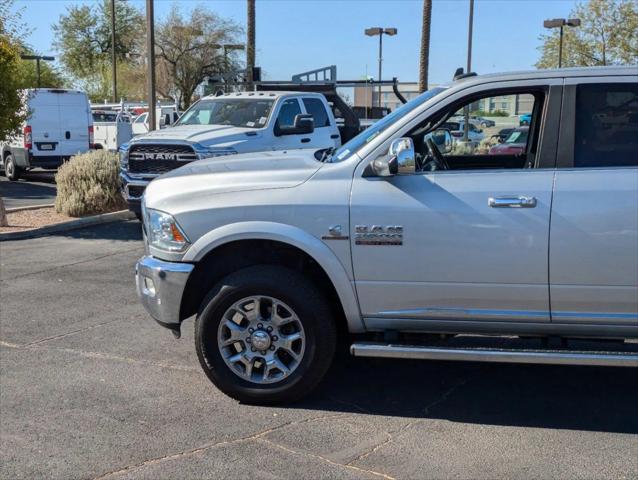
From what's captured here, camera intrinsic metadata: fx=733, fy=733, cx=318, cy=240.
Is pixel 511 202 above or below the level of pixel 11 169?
above

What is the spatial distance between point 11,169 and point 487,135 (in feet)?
59.0

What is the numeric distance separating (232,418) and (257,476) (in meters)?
0.79

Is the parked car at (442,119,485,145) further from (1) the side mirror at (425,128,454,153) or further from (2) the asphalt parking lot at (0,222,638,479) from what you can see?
(2) the asphalt parking lot at (0,222,638,479)

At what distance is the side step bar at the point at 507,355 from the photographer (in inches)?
167

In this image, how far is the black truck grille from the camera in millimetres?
10984

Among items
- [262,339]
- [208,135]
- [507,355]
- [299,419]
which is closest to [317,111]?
[208,135]

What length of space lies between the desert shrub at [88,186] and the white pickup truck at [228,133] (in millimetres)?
1346

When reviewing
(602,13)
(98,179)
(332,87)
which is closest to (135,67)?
(602,13)

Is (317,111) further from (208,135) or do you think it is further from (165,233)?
(165,233)

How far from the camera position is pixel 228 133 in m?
11.5

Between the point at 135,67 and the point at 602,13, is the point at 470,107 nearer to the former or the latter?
the point at 602,13

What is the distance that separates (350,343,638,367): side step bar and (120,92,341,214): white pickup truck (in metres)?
5.83

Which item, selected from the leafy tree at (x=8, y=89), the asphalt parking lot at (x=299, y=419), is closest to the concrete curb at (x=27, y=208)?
the leafy tree at (x=8, y=89)

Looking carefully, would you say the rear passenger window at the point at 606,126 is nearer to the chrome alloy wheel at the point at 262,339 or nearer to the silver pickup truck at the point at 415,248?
the silver pickup truck at the point at 415,248
